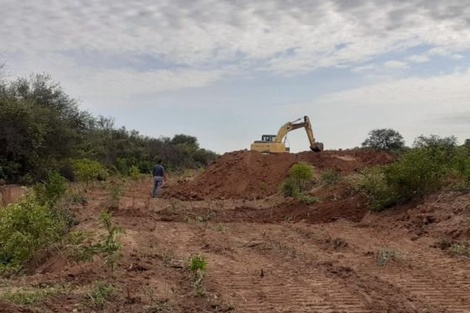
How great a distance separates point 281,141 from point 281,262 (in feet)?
78.1

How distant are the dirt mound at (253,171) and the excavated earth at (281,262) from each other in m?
7.45

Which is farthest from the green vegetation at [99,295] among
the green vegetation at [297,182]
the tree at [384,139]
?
the tree at [384,139]

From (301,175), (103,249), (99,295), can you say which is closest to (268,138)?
(301,175)

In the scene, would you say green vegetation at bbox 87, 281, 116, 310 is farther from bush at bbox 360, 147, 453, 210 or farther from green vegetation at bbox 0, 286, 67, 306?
bush at bbox 360, 147, 453, 210

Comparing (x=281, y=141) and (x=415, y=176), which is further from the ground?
(x=281, y=141)

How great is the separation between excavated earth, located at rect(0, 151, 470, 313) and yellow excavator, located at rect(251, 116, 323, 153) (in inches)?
530

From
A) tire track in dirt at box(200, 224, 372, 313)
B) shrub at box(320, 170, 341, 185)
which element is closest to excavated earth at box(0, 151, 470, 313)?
tire track in dirt at box(200, 224, 372, 313)

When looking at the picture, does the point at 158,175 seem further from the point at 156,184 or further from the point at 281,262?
the point at 281,262

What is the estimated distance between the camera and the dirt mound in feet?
85.7

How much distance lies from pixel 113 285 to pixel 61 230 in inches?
203

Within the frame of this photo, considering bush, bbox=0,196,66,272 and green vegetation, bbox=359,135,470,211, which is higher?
green vegetation, bbox=359,135,470,211

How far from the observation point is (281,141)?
1287 inches

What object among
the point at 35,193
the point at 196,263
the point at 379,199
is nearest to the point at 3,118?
the point at 35,193

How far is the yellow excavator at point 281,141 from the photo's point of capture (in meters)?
32.2
